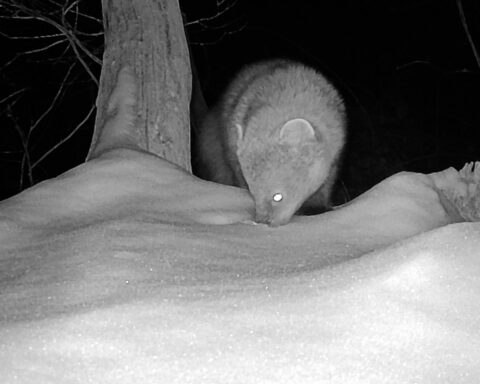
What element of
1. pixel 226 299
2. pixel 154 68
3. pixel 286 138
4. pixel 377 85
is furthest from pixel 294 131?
pixel 377 85

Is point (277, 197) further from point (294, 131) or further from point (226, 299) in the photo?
point (226, 299)

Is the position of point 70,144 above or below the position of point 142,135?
below

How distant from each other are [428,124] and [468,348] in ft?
36.7

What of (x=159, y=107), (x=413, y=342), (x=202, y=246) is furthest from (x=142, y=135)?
(x=413, y=342)

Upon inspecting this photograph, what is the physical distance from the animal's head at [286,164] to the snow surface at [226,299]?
0.85 m

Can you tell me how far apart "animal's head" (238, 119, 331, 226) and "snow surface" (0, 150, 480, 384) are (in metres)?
0.85

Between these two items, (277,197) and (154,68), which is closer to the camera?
(277,197)

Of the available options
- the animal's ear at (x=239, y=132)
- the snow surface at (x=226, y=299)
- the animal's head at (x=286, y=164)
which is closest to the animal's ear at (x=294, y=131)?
the animal's head at (x=286, y=164)

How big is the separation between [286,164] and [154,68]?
1081 mm

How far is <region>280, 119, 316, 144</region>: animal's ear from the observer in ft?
11.0

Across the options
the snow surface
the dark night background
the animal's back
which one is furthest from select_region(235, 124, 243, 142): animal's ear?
the dark night background

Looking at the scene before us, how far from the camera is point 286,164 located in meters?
3.34

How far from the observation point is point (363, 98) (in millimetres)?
11742

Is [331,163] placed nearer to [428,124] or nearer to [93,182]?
[93,182]
